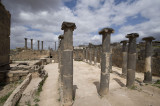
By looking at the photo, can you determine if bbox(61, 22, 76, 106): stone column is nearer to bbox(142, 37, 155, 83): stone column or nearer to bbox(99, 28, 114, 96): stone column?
bbox(99, 28, 114, 96): stone column

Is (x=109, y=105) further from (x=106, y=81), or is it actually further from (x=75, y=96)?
(x=75, y=96)

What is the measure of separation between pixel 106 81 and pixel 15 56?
26795 mm

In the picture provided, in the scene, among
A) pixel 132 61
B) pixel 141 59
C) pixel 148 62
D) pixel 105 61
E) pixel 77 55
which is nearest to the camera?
pixel 105 61

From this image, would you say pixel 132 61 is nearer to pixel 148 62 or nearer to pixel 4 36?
pixel 148 62

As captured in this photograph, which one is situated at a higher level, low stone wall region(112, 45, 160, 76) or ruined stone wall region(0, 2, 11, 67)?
ruined stone wall region(0, 2, 11, 67)

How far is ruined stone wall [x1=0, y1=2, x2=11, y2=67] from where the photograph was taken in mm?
9586

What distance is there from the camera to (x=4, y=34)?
1006cm

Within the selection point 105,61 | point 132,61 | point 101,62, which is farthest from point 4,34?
point 132,61

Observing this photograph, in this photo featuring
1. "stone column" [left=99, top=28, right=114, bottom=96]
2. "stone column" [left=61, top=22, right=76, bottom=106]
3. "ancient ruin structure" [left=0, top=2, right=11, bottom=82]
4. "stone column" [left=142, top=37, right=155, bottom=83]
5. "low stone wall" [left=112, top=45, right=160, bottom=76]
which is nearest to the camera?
"stone column" [left=61, top=22, right=76, bottom=106]

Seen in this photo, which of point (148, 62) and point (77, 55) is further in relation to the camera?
point (77, 55)

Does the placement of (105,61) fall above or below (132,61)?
above

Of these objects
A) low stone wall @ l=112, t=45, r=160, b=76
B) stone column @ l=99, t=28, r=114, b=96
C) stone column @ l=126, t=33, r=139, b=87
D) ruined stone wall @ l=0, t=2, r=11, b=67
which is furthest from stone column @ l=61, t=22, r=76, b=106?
low stone wall @ l=112, t=45, r=160, b=76

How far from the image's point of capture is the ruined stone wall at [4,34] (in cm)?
959

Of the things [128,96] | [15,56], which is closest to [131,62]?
[128,96]
